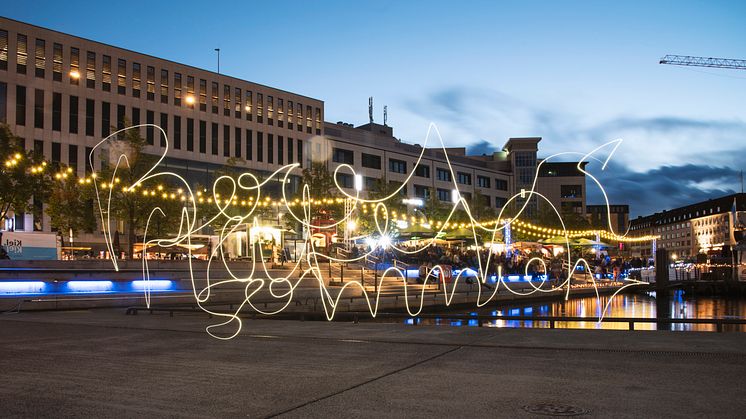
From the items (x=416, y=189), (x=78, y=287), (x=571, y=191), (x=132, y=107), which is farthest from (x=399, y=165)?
(x=78, y=287)

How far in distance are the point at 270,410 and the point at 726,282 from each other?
180 ft

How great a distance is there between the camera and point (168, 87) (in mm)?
68938

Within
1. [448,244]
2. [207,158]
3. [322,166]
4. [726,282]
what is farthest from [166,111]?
[726,282]

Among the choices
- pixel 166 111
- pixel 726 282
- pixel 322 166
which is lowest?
pixel 726 282

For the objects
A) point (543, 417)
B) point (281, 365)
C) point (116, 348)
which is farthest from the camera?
point (116, 348)

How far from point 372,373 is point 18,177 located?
36.1 meters

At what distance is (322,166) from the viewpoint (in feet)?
211

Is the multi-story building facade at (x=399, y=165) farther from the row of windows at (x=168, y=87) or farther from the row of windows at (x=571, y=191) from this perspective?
the row of windows at (x=571, y=191)

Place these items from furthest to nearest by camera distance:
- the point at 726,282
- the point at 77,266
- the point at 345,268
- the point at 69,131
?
the point at 69,131 < the point at 726,282 < the point at 345,268 < the point at 77,266

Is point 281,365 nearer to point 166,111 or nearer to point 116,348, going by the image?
point 116,348

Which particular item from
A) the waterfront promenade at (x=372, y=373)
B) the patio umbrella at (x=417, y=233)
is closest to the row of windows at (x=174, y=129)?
the patio umbrella at (x=417, y=233)

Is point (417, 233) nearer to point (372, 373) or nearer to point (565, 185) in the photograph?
point (372, 373)

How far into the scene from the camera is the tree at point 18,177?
38.2 meters

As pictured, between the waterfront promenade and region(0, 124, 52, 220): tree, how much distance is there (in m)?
26.8
